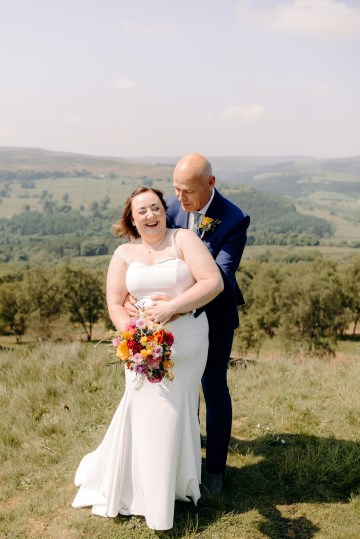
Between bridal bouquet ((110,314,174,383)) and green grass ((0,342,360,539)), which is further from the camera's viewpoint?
green grass ((0,342,360,539))

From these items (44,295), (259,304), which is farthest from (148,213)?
(44,295)

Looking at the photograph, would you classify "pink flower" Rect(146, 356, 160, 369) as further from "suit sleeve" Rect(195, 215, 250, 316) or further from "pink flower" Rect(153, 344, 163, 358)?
"suit sleeve" Rect(195, 215, 250, 316)

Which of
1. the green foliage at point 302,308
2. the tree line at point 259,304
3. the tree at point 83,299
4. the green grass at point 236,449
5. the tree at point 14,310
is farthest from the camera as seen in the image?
the tree at point 83,299

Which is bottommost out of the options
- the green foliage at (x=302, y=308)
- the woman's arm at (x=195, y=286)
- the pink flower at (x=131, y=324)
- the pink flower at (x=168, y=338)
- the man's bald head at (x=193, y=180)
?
the green foliage at (x=302, y=308)

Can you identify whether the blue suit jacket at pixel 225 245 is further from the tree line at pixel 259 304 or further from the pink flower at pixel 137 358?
the tree line at pixel 259 304

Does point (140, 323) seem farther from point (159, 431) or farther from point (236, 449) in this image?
point (236, 449)

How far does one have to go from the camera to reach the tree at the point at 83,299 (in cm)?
5134

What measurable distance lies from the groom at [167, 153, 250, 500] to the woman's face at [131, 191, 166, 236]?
0.80 feet

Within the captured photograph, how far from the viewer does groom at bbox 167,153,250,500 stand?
13.0 ft

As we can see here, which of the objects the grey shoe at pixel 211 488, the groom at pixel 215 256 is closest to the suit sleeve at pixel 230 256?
the groom at pixel 215 256

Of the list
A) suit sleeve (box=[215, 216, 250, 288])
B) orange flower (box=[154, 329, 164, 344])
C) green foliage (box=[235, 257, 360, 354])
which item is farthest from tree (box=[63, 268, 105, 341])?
orange flower (box=[154, 329, 164, 344])

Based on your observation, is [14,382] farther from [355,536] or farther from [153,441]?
[355,536]

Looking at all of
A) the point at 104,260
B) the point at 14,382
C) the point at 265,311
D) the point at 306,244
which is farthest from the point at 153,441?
the point at 306,244

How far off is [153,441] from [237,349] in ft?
114
